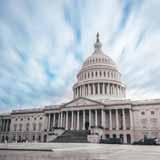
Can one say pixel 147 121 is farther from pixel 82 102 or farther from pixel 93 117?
pixel 82 102

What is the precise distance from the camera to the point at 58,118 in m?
73.7

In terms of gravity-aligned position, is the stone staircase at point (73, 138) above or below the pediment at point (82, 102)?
below

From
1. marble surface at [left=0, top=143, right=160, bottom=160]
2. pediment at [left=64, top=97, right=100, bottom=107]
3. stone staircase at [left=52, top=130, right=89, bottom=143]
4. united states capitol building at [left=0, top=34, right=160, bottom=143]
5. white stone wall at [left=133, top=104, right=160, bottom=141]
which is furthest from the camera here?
pediment at [left=64, top=97, right=100, bottom=107]

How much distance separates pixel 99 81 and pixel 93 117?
63.0ft

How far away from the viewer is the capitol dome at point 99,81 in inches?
3159

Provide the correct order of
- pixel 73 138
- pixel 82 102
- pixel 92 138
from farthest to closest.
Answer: pixel 82 102
pixel 73 138
pixel 92 138

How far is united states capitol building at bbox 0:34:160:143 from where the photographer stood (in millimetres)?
60188

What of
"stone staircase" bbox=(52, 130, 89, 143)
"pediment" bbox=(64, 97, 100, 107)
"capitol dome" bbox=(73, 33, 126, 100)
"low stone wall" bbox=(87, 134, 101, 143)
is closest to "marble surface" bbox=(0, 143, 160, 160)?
"low stone wall" bbox=(87, 134, 101, 143)

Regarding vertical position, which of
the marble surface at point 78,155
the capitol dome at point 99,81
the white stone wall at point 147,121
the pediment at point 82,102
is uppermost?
the capitol dome at point 99,81

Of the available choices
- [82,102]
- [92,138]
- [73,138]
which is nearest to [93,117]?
[82,102]

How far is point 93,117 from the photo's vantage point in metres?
67.2

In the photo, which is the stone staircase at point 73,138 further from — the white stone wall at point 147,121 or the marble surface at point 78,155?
the marble surface at point 78,155

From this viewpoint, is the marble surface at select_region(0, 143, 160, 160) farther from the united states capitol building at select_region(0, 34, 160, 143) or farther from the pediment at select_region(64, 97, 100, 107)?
the pediment at select_region(64, 97, 100, 107)

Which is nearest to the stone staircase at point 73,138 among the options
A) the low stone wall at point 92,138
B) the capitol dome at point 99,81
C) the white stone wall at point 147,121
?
the low stone wall at point 92,138
